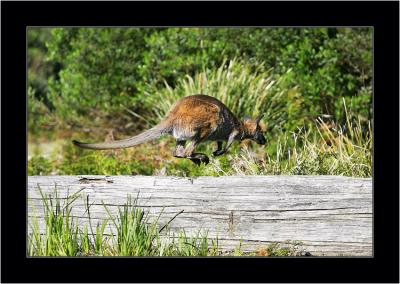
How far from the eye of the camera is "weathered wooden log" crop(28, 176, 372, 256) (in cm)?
662

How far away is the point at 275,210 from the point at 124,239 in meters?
1.47

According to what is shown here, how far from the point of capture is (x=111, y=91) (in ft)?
40.7

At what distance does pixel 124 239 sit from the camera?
21.5 feet

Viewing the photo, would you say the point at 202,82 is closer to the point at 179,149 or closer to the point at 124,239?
the point at 179,149

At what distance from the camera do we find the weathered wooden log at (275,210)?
662 centimetres

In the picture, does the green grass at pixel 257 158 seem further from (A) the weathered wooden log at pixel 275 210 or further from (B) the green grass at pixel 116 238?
(B) the green grass at pixel 116 238

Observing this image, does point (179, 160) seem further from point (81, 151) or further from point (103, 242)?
point (103, 242)

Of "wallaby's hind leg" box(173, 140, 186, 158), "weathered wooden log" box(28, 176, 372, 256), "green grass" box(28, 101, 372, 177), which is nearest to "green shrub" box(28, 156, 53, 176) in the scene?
"green grass" box(28, 101, 372, 177)

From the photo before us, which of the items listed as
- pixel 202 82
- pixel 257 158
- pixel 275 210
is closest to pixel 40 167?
pixel 202 82

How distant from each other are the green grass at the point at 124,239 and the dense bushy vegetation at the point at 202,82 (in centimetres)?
192

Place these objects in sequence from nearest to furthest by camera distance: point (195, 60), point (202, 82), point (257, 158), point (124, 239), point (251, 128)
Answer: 1. point (124, 239)
2. point (251, 128)
3. point (257, 158)
4. point (202, 82)
5. point (195, 60)

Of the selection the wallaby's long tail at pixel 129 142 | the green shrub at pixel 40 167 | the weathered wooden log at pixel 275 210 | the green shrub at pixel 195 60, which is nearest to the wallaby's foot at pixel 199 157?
the wallaby's long tail at pixel 129 142

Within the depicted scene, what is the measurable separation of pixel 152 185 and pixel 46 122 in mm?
7621
